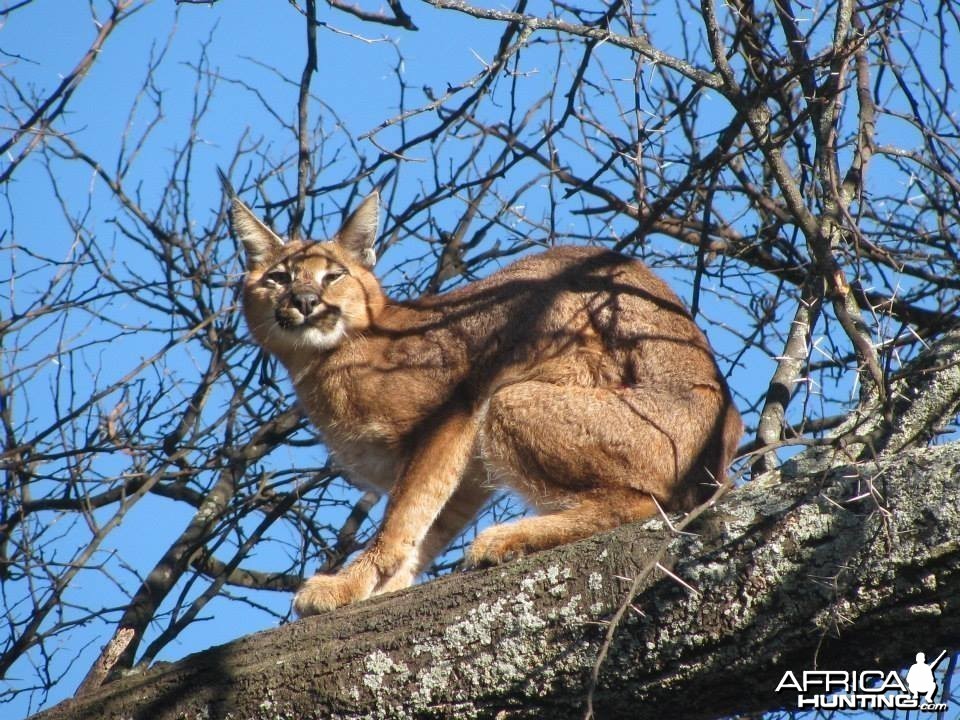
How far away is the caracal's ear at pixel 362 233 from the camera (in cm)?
640

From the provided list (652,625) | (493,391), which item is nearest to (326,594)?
(493,391)

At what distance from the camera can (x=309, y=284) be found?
6.25 meters

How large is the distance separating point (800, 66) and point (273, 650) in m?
3.03


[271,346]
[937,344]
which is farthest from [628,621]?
[271,346]

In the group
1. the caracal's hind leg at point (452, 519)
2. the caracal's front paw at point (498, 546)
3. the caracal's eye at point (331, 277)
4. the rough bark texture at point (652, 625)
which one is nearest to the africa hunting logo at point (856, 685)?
the rough bark texture at point (652, 625)

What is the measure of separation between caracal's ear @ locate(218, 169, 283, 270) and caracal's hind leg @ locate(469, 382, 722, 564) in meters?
2.03

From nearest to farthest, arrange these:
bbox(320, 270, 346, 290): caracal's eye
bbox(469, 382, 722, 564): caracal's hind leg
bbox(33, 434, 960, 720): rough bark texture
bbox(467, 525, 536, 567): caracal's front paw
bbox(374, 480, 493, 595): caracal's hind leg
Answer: bbox(33, 434, 960, 720): rough bark texture → bbox(467, 525, 536, 567): caracal's front paw → bbox(469, 382, 722, 564): caracal's hind leg → bbox(374, 480, 493, 595): caracal's hind leg → bbox(320, 270, 346, 290): caracal's eye

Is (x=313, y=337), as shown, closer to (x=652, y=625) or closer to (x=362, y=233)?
(x=362, y=233)

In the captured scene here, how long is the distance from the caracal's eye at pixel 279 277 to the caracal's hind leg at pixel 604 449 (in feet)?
5.80

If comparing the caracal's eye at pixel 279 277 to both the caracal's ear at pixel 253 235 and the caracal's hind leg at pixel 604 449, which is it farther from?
the caracal's hind leg at pixel 604 449

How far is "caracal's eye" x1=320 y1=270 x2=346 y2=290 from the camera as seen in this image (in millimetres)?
6340

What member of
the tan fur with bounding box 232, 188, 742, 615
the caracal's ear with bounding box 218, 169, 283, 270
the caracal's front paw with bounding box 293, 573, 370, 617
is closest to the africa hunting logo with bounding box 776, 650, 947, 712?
the tan fur with bounding box 232, 188, 742, 615

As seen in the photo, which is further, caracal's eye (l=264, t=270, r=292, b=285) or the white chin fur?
caracal's eye (l=264, t=270, r=292, b=285)

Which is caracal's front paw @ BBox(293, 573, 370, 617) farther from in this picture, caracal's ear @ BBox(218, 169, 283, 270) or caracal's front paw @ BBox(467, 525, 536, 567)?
caracal's ear @ BBox(218, 169, 283, 270)
